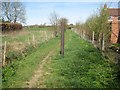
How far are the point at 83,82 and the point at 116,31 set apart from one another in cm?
2806

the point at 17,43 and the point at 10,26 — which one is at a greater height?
the point at 10,26

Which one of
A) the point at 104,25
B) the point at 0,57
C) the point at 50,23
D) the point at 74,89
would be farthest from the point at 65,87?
the point at 50,23

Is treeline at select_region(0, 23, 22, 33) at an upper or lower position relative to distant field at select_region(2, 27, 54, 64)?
upper

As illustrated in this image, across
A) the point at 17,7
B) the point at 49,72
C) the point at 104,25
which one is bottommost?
the point at 49,72

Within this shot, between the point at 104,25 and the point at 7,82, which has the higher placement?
the point at 104,25

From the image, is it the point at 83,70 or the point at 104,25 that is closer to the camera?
the point at 83,70

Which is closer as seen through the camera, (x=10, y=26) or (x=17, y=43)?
(x=17, y=43)

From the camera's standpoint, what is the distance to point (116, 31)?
115 ft

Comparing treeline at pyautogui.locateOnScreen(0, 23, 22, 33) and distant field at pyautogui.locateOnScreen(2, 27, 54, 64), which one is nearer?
distant field at pyautogui.locateOnScreen(2, 27, 54, 64)

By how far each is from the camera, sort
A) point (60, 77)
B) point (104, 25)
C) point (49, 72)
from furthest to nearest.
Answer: point (104, 25)
point (49, 72)
point (60, 77)

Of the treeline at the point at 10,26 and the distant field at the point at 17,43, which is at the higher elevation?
the treeline at the point at 10,26

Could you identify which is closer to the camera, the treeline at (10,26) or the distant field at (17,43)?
the distant field at (17,43)

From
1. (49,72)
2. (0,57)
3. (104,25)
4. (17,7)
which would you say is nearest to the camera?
(49,72)

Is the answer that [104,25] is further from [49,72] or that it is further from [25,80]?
[25,80]
